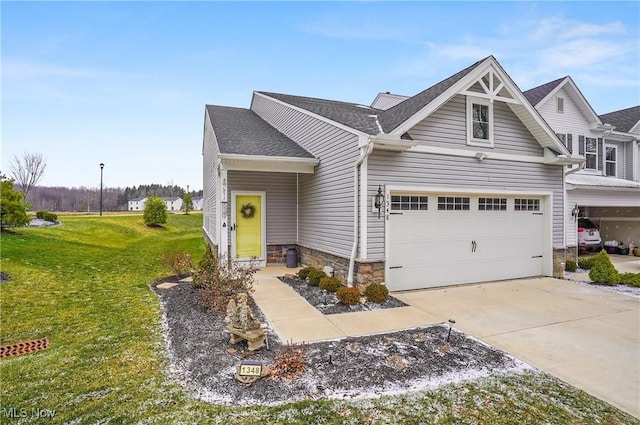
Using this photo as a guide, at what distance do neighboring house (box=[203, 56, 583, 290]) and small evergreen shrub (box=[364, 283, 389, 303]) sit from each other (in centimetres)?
41

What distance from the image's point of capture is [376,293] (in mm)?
6664

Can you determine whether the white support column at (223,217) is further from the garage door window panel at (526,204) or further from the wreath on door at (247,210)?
the garage door window panel at (526,204)

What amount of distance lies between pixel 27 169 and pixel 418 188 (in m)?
39.3

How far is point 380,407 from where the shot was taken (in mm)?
3105

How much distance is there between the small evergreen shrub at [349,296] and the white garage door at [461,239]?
1282 millimetres

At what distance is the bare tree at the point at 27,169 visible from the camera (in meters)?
31.3

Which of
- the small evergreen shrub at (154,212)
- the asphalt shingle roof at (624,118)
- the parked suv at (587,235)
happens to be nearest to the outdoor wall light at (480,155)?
the parked suv at (587,235)

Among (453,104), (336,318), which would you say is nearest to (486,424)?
(336,318)

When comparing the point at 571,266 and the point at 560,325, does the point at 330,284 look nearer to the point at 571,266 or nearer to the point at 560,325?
the point at 560,325

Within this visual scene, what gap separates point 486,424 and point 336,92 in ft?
68.1

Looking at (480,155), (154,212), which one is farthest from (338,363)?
(154,212)

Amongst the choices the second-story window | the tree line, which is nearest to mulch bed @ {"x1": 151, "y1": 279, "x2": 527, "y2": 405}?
the second-story window

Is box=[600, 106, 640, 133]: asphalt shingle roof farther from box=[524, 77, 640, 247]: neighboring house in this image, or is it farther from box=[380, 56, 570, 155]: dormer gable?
box=[380, 56, 570, 155]: dormer gable

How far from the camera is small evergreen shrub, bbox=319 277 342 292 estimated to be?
23.9ft
